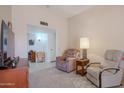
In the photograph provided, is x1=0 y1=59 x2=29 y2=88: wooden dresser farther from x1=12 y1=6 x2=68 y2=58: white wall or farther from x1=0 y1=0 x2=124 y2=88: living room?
x1=12 y1=6 x2=68 y2=58: white wall

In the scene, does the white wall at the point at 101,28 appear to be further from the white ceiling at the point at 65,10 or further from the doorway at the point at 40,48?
the doorway at the point at 40,48

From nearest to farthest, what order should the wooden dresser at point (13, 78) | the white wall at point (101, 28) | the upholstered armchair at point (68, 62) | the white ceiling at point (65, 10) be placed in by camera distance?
Answer: the wooden dresser at point (13, 78) → the white wall at point (101, 28) → the upholstered armchair at point (68, 62) → the white ceiling at point (65, 10)

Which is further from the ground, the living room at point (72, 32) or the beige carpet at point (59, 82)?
the living room at point (72, 32)

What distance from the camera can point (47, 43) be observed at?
6844mm

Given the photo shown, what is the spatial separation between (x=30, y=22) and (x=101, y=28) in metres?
2.52

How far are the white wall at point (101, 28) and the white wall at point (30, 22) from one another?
0.64 meters

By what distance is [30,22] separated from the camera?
14.3 ft

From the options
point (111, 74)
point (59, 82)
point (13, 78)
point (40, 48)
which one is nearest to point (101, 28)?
point (111, 74)

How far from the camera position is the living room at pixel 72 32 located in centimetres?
336

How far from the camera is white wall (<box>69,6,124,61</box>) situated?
3.68 m

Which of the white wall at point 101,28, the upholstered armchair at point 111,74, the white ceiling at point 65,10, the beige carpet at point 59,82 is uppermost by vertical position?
the white ceiling at point 65,10

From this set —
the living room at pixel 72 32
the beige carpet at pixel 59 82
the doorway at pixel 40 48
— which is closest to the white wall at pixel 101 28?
the living room at pixel 72 32
